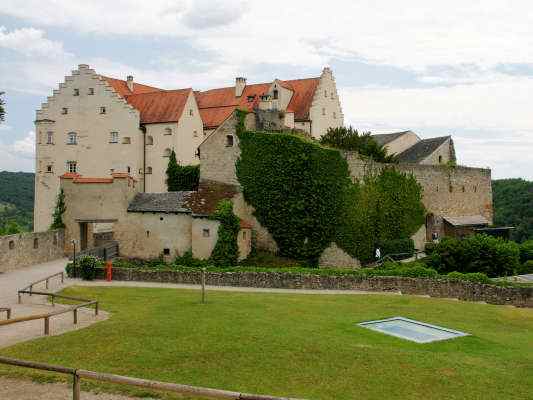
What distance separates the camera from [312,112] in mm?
51406

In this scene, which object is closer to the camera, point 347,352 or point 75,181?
point 347,352

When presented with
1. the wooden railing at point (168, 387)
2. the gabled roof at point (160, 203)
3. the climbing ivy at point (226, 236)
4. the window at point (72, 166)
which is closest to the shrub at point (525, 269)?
the climbing ivy at point (226, 236)

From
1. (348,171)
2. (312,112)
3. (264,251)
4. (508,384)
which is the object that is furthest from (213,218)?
(508,384)

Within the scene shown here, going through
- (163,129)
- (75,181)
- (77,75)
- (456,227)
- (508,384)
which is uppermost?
(77,75)

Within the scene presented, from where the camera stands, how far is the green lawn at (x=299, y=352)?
38.0 ft

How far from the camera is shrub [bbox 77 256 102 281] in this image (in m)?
30.2

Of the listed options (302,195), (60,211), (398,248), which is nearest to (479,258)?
(398,248)

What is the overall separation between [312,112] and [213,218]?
64.6ft

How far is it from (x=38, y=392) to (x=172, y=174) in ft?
117

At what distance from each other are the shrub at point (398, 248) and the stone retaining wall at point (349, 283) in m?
12.1

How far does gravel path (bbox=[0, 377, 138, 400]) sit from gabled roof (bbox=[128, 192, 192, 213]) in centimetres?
2606

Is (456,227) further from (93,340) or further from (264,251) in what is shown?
(93,340)

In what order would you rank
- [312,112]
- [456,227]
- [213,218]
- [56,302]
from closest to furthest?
[56,302], [213,218], [456,227], [312,112]

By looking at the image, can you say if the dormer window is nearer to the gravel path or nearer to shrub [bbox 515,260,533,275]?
shrub [bbox 515,260,533,275]
